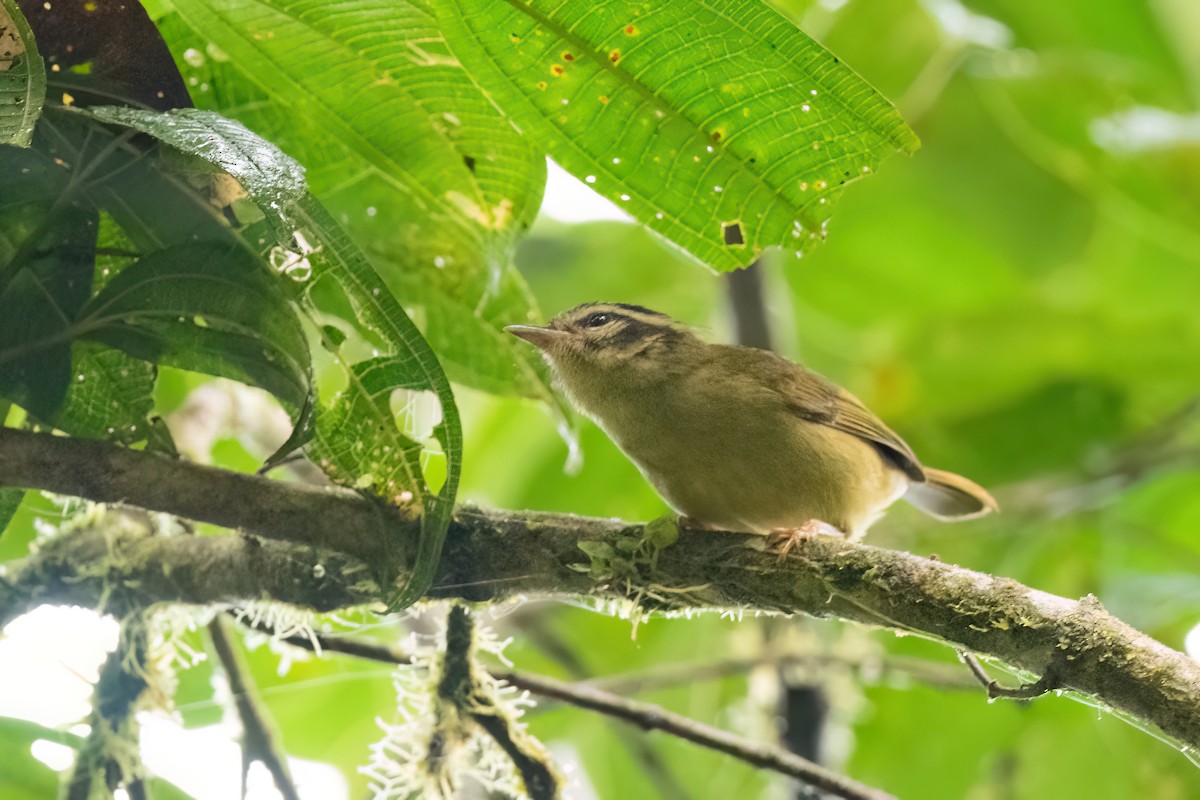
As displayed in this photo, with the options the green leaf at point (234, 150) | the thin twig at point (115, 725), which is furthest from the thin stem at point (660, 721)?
the green leaf at point (234, 150)

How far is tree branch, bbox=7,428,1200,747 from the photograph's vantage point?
171 centimetres

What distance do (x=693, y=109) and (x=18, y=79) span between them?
104 centimetres

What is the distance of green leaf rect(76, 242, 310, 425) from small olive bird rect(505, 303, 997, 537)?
66cm

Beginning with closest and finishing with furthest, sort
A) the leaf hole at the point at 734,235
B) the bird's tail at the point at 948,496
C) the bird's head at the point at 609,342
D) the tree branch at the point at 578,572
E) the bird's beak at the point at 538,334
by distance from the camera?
the tree branch at the point at 578,572, the leaf hole at the point at 734,235, the bird's beak at the point at 538,334, the bird's head at the point at 609,342, the bird's tail at the point at 948,496

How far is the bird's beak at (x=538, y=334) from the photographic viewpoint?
245 centimetres

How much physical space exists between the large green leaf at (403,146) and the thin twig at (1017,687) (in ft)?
3.26

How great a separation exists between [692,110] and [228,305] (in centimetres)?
84

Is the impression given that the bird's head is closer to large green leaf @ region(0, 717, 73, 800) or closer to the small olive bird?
the small olive bird

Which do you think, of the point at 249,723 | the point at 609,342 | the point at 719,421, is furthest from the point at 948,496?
the point at 249,723

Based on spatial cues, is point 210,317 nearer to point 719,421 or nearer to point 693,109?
point 693,109

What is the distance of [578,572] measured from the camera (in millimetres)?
2020

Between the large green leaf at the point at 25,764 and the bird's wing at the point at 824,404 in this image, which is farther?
the bird's wing at the point at 824,404

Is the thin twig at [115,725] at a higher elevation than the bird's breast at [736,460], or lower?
lower

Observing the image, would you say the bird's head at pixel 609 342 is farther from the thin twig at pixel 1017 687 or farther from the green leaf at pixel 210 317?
the thin twig at pixel 1017 687
